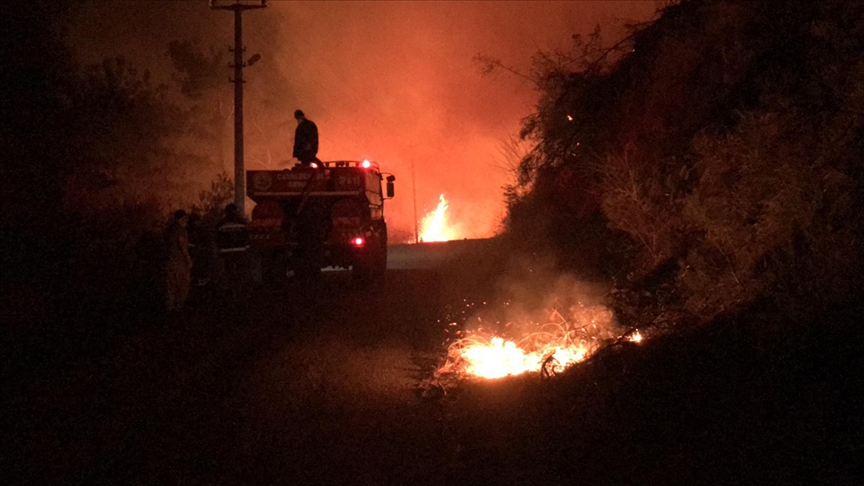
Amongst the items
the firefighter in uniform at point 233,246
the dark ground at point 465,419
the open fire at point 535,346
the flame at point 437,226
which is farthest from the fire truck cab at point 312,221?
the flame at point 437,226

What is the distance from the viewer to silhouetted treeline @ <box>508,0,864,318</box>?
6.55 meters

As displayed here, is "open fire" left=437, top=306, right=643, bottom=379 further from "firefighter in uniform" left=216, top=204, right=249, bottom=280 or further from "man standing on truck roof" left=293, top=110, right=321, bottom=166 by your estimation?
"firefighter in uniform" left=216, top=204, right=249, bottom=280

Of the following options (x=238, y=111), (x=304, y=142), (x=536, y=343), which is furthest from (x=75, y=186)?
(x=536, y=343)

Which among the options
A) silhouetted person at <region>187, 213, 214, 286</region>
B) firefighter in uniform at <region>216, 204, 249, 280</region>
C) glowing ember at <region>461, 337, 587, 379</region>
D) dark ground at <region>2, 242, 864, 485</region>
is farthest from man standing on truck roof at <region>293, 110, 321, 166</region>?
glowing ember at <region>461, 337, 587, 379</region>

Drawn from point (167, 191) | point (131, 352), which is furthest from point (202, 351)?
A: point (167, 191)

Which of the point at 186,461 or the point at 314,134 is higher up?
the point at 314,134

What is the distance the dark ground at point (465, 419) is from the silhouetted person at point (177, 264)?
344 centimetres

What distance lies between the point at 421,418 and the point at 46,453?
3241mm

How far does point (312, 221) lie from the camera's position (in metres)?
15.2

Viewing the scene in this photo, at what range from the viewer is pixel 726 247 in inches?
285

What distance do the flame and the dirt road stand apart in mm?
48340

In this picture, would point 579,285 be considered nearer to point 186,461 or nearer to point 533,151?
point 533,151

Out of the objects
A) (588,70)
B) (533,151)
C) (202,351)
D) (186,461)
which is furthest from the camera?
(533,151)

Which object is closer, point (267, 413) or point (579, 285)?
point (267, 413)
